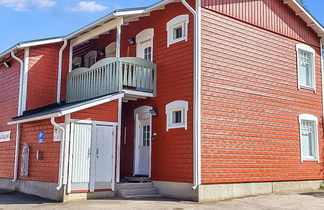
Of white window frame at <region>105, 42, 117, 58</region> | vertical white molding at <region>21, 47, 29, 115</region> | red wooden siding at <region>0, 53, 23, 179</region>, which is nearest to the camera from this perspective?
vertical white molding at <region>21, 47, 29, 115</region>

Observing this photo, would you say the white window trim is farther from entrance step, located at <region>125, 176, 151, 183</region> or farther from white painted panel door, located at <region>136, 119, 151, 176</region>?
entrance step, located at <region>125, 176, 151, 183</region>

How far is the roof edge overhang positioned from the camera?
48.5ft

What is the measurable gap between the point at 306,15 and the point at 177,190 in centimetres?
908

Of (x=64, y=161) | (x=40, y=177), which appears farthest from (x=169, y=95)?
(x=40, y=177)

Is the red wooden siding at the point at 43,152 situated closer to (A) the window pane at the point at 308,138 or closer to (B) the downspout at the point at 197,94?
(B) the downspout at the point at 197,94

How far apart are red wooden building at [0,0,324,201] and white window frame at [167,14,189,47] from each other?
0.17 feet

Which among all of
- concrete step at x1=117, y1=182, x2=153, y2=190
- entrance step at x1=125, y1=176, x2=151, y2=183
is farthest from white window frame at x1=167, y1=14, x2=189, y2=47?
concrete step at x1=117, y1=182, x2=153, y2=190

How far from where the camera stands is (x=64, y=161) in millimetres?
11047

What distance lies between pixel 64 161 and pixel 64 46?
630 cm

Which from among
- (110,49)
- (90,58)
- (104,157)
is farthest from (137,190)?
(90,58)

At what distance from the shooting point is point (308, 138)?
15.0 m

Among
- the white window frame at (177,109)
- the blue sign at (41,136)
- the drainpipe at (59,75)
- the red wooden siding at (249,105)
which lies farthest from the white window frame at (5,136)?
the red wooden siding at (249,105)

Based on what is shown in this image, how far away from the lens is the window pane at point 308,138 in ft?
48.4

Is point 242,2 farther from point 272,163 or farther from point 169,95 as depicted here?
point 272,163
